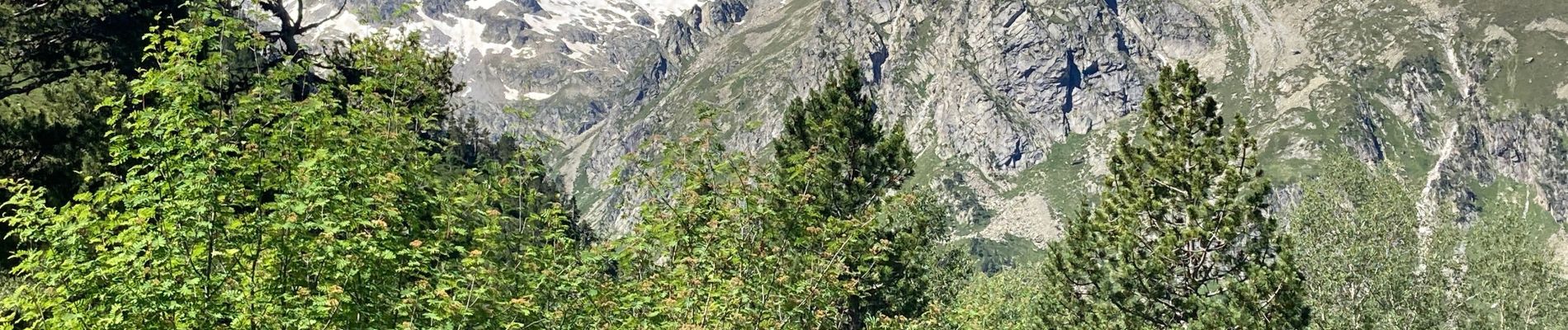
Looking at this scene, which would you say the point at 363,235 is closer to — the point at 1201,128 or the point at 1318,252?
the point at 1201,128

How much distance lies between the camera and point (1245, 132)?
74.5 ft

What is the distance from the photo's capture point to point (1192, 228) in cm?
2344

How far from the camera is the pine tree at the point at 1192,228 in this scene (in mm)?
22859

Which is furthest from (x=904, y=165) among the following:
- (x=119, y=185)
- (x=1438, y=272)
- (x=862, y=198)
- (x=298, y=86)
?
(x=1438, y=272)

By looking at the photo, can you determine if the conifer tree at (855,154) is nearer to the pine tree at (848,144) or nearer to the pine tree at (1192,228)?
the pine tree at (848,144)

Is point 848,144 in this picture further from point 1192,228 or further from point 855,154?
point 1192,228

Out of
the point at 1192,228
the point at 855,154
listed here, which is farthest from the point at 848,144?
the point at 1192,228

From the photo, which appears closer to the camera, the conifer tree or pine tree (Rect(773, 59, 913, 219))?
the conifer tree

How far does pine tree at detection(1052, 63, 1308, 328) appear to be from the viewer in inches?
900

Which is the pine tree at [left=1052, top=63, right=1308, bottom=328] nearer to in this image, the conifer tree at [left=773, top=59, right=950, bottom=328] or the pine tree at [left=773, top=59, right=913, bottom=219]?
the conifer tree at [left=773, top=59, right=950, bottom=328]

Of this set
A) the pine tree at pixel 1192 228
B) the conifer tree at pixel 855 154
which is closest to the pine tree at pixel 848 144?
the conifer tree at pixel 855 154

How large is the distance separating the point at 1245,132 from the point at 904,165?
9411 millimetres

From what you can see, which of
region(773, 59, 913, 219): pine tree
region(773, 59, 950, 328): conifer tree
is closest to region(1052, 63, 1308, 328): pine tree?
region(773, 59, 950, 328): conifer tree

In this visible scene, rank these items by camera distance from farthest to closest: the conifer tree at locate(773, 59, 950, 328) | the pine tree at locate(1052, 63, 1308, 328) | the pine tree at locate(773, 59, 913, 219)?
the pine tree at locate(773, 59, 913, 219) → the conifer tree at locate(773, 59, 950, 328) → the pine tree at locate(1052, 63, 1308, 328)
